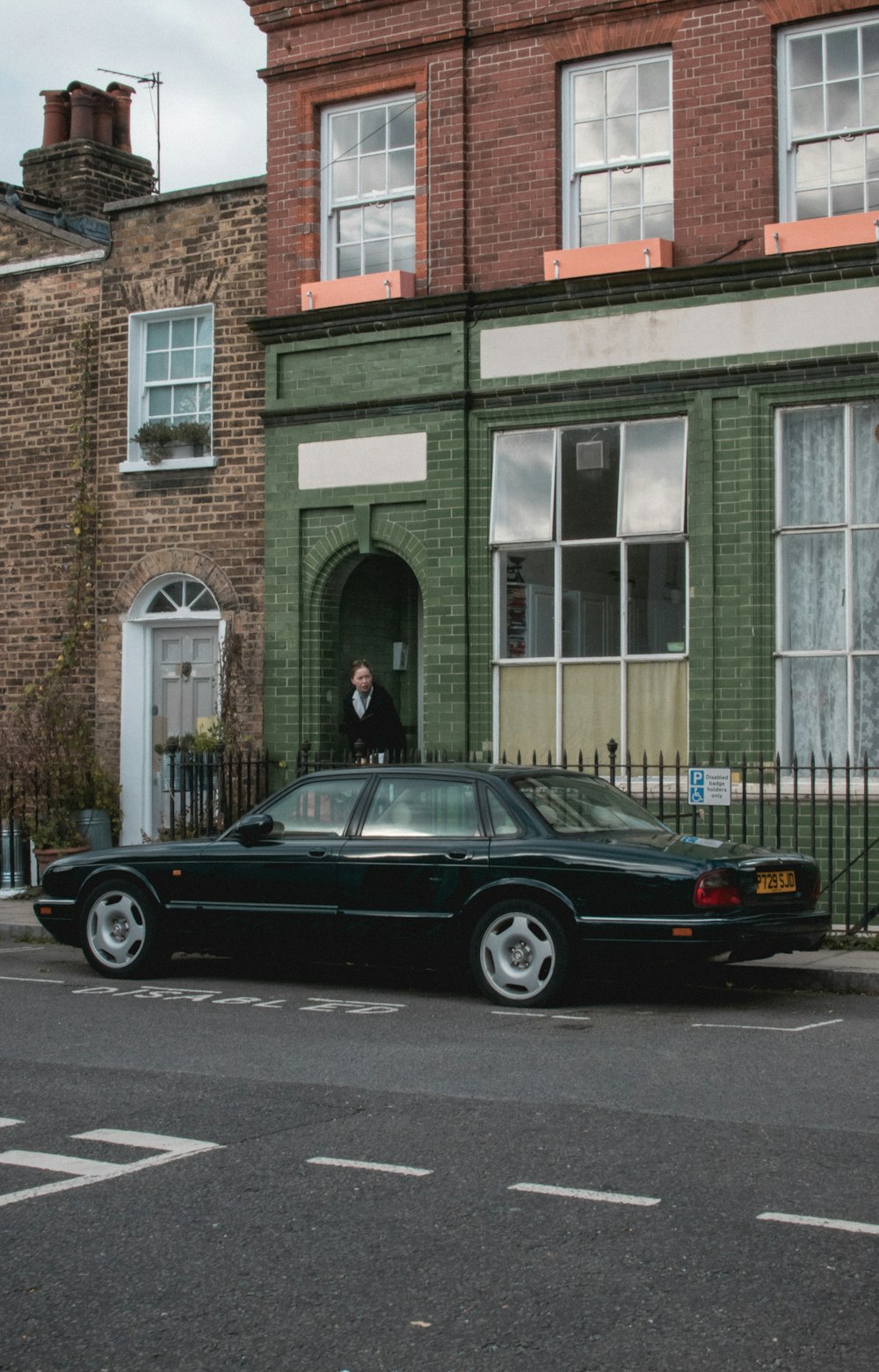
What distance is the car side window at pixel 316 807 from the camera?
10898mm

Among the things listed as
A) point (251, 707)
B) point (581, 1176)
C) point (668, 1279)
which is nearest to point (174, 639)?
point (251, 707)

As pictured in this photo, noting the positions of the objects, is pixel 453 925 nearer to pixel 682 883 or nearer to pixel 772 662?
pixel 682 883

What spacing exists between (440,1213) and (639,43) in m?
12.6

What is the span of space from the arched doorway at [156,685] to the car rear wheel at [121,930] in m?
6.43

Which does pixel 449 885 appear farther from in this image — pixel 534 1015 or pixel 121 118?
pixel 121 118

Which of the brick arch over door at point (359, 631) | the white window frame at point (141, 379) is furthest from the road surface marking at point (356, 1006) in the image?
the white window frame at point (141, 379)

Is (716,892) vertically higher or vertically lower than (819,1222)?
higher

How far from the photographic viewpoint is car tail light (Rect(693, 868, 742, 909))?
9469mm

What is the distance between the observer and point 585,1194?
5.57 meters

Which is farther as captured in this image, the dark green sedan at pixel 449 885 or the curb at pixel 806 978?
the curb at pixel 806 978

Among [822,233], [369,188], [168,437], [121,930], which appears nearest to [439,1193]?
[121,930]

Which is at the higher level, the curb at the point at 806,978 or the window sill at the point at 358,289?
the window sill at the point at 358,289

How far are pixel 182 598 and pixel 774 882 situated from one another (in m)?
9.60

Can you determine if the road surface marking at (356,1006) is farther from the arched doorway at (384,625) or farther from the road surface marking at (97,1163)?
the arched doorway at (384,625)
